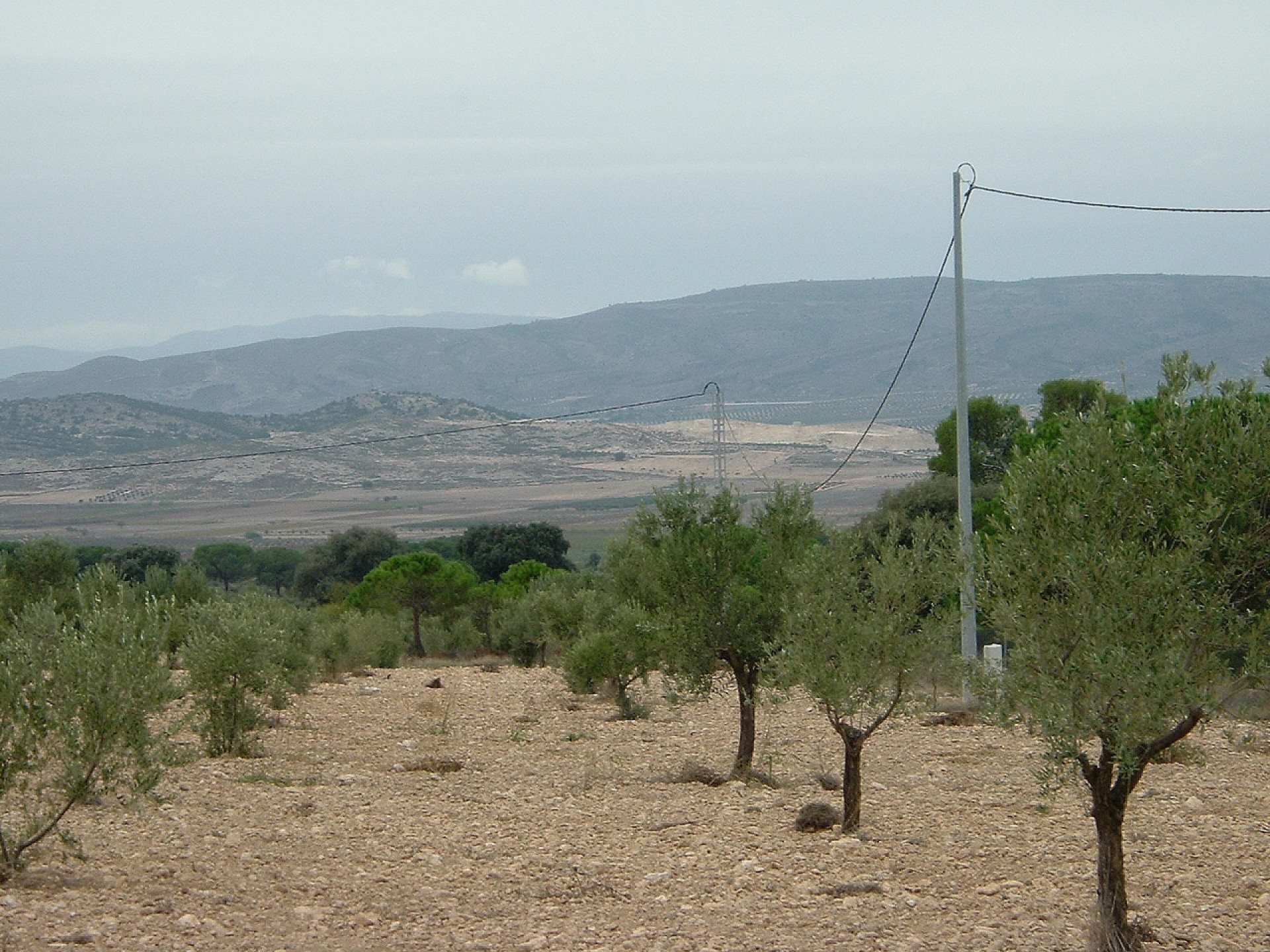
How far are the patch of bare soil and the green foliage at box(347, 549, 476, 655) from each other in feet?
78.3

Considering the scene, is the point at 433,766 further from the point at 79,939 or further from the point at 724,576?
the point at 79,939

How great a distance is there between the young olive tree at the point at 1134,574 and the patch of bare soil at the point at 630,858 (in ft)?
4.33

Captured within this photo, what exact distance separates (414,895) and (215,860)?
185 centimetres

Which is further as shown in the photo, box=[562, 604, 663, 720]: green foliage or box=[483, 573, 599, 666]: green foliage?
box=[483, 573, 599, 666]: green foliage

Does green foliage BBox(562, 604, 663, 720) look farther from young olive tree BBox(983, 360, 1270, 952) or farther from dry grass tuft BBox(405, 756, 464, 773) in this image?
young olive tree BBox(983, 360, 1270, 952)

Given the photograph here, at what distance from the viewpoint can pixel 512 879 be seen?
10703 millimetres

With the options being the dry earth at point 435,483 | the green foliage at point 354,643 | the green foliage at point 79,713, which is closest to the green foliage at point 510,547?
the dry earth at point 435,483

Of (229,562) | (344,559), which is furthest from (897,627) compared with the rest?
(229,562)

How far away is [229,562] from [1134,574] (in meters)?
59.8

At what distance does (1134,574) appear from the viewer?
7.19m

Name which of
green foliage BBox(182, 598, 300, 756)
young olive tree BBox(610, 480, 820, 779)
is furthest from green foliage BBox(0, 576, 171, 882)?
green foliage BBox(182, 598, 300, 756)

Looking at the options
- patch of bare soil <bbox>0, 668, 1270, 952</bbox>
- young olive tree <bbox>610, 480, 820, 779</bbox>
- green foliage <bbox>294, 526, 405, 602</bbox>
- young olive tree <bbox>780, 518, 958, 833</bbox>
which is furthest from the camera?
green foliage <bbox>294, 526, 405, 602</bbox>

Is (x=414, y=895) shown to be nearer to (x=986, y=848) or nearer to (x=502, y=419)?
(x=986, y=848)

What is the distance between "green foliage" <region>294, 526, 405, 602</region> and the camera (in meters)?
55.1
